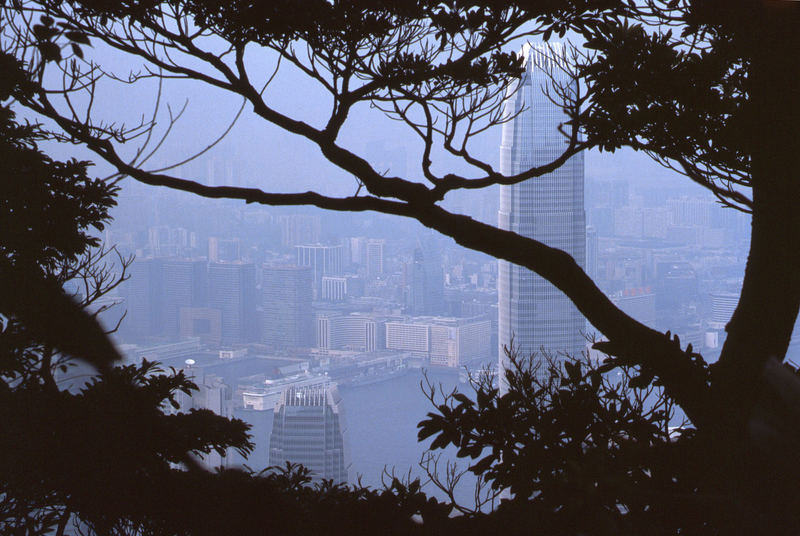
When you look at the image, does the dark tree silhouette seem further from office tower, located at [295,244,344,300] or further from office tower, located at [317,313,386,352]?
office tower, located at [317,313,386,352]

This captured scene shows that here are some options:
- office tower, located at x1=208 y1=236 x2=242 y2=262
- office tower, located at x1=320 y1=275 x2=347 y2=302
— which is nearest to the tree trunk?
office tower, located at x1=208 y1=236 x2=242 y2=262

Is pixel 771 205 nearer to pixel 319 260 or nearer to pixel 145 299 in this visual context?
pixel 145 299

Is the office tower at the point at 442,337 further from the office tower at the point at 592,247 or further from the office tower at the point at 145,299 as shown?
the office tower at the point at 145,299

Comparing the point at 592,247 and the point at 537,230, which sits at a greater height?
the point at 537,230


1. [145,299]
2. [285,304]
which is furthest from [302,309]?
[145,299]

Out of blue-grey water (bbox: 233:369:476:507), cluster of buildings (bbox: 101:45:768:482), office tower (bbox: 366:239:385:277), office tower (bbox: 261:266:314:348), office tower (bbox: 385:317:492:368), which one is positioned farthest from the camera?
office tower (bbox: 366:239:385:277)

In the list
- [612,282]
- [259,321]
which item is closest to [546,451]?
[259,321]
